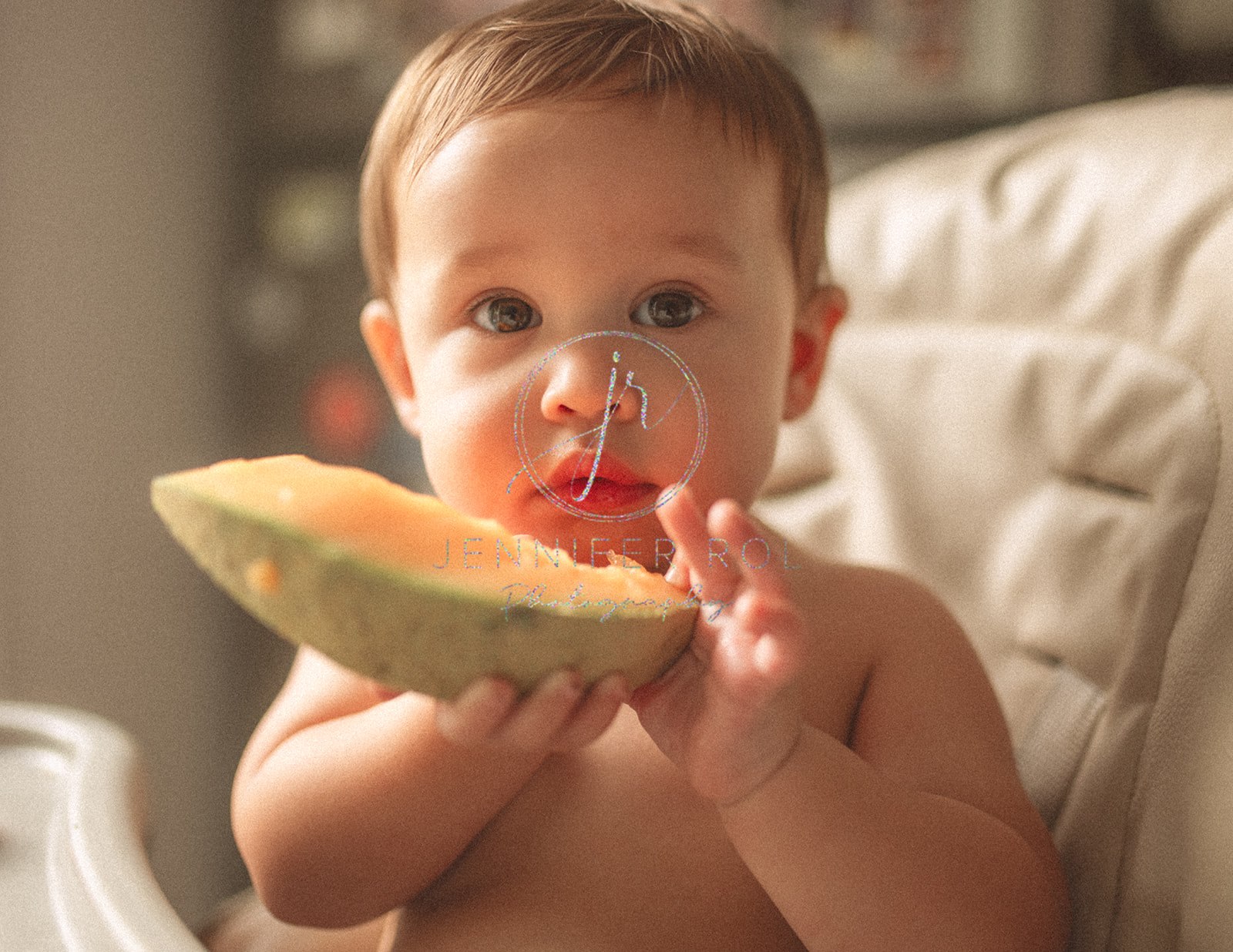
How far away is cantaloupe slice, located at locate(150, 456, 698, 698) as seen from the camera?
1.53 feet

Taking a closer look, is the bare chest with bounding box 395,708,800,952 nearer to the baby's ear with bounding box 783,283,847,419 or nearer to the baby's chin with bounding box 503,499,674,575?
the baby's chin with bounding box 503,499,674,575

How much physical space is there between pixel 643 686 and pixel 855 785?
0.44 feet

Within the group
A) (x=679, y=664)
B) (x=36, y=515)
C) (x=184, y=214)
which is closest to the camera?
(x=679, y=664)

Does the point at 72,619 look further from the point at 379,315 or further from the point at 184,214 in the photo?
→ the point at 379,315

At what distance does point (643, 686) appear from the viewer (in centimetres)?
61

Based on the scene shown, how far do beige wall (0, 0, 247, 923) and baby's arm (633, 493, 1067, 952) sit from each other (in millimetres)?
1351

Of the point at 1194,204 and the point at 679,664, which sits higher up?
the point at 1194,204

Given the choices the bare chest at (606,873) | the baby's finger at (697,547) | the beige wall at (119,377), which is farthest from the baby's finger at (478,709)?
the beige wall at (119,377)

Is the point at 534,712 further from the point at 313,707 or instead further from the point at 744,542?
the point at 313,707

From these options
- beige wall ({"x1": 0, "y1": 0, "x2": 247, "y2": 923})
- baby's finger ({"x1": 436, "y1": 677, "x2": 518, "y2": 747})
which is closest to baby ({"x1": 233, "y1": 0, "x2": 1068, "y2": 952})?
baby's finger ({"x1": 436, "y1": 677, "x2": 518, "y2": 747})

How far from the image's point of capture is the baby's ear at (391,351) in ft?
2.87

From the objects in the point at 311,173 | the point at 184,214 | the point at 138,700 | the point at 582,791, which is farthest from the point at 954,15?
the point at 138,700

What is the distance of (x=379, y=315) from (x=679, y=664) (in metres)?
0.41

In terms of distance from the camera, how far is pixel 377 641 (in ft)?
1.59
